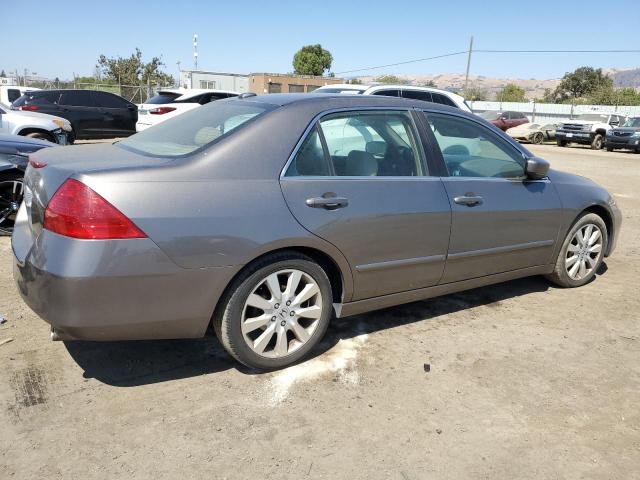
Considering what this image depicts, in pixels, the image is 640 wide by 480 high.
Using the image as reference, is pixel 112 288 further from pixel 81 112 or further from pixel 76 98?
pixel 76 98

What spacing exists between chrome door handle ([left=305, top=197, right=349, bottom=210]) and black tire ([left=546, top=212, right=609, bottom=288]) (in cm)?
236

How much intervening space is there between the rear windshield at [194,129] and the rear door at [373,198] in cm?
43

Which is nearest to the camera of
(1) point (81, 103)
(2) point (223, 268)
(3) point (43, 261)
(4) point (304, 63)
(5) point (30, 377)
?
(3) point (43, 261)

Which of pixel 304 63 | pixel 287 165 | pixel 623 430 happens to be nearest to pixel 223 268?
Answer: pixel 287 165

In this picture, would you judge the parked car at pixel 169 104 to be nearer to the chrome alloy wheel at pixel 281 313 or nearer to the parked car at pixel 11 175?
the parked car at pixel 11 175

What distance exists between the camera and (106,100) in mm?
14906

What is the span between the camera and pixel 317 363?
3.33 m

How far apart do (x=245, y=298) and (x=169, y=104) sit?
11.3 metres

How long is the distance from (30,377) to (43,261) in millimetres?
822

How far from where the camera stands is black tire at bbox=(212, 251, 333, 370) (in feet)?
9.49

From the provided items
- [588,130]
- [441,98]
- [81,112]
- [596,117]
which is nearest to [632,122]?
[596,117]

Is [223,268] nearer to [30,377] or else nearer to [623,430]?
[30,377]

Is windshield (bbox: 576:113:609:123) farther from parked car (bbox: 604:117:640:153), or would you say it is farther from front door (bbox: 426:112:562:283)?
front door (bbox: 426:112:562:283)

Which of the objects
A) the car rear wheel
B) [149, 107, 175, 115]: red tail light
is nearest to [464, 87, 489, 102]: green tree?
the car rear wheel
